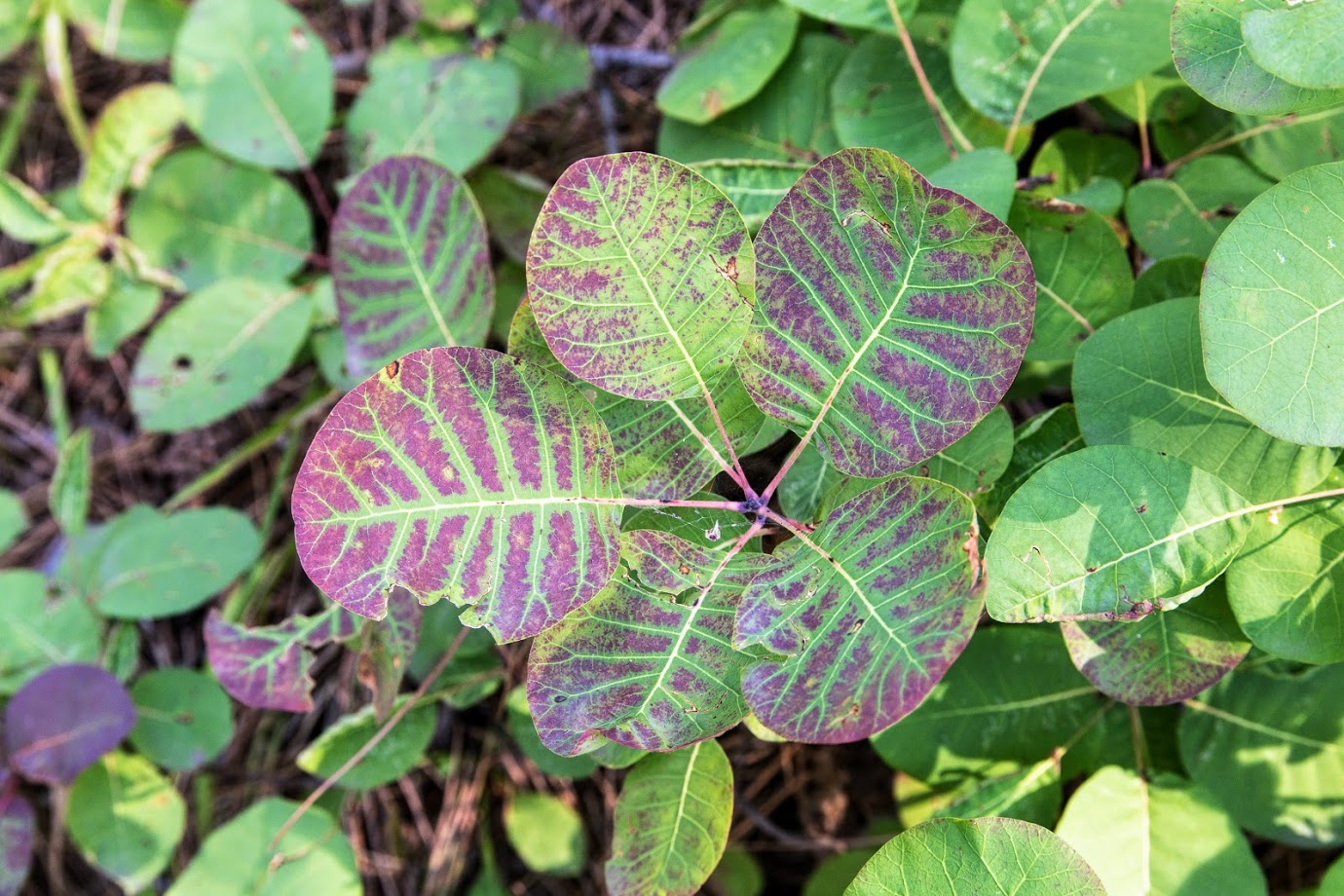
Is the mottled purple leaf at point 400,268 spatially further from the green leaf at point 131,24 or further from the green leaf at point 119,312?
the green leaf at point 131,24

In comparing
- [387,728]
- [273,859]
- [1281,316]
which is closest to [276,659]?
[387,728]

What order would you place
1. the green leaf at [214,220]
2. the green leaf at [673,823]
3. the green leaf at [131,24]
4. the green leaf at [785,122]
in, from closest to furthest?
1. the green leaf at [673,823]
2. the green leaf at [785,122]
3. the green leaf at [214,220]
4. the green leaf at [131,24]

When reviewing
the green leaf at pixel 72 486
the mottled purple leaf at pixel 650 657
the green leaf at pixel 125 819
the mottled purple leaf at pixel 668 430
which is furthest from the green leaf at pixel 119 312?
the mottled purple leaf at pixel 650 657

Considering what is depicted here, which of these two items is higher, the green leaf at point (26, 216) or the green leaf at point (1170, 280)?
the green leaf at point (1170, 280)

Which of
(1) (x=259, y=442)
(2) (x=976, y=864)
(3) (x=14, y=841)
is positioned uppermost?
(2) (x=976, y=864)

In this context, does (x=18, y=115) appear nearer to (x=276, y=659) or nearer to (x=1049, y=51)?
(x=276, y=659)

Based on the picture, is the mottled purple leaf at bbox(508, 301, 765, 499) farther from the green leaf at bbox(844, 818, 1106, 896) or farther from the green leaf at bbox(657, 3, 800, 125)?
the green leaf at bbox(657, 3, 800, 125)

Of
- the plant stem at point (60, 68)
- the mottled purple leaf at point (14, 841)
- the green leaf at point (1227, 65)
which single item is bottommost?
the mottled purple leaf at point (14, 841)
